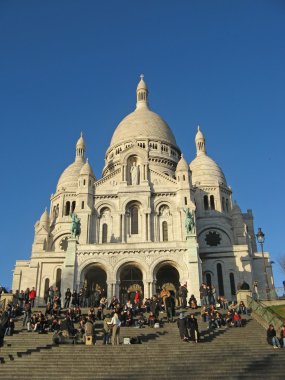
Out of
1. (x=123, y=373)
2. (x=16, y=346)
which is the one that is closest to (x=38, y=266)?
(x=16, y=346)

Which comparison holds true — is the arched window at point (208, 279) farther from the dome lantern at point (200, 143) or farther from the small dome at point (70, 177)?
the small dome at point (70, 177)

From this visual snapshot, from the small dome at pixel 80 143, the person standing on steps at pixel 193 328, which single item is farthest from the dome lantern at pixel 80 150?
the person standing on steps at pixel 193 328

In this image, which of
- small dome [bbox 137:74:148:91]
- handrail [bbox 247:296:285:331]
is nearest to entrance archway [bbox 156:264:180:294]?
Result: handrail [bbox 247:296:285:331]

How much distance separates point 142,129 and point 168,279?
1000 inches

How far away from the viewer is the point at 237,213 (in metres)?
54.4

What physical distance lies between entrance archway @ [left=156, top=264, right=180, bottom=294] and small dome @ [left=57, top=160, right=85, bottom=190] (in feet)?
64.0

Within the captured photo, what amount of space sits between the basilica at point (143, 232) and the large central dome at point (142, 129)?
32 centimetres

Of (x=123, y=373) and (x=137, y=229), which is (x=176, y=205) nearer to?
(x=137, y=229)

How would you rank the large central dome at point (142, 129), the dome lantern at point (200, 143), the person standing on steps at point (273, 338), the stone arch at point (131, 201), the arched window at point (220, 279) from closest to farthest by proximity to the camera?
the person standing on steps at point (273, 338) → the stone arch at point (131, 201) → the arched window at point (220, 279) → the large central dome at point (142, 129) → the dome lantern at point (200, 143)

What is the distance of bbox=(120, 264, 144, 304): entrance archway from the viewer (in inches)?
1660

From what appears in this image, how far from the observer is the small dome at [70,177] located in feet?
194

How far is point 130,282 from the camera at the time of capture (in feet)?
142

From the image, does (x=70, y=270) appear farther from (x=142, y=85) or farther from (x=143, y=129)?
(x=142, y=85)

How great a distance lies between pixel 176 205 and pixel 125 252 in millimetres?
8901
